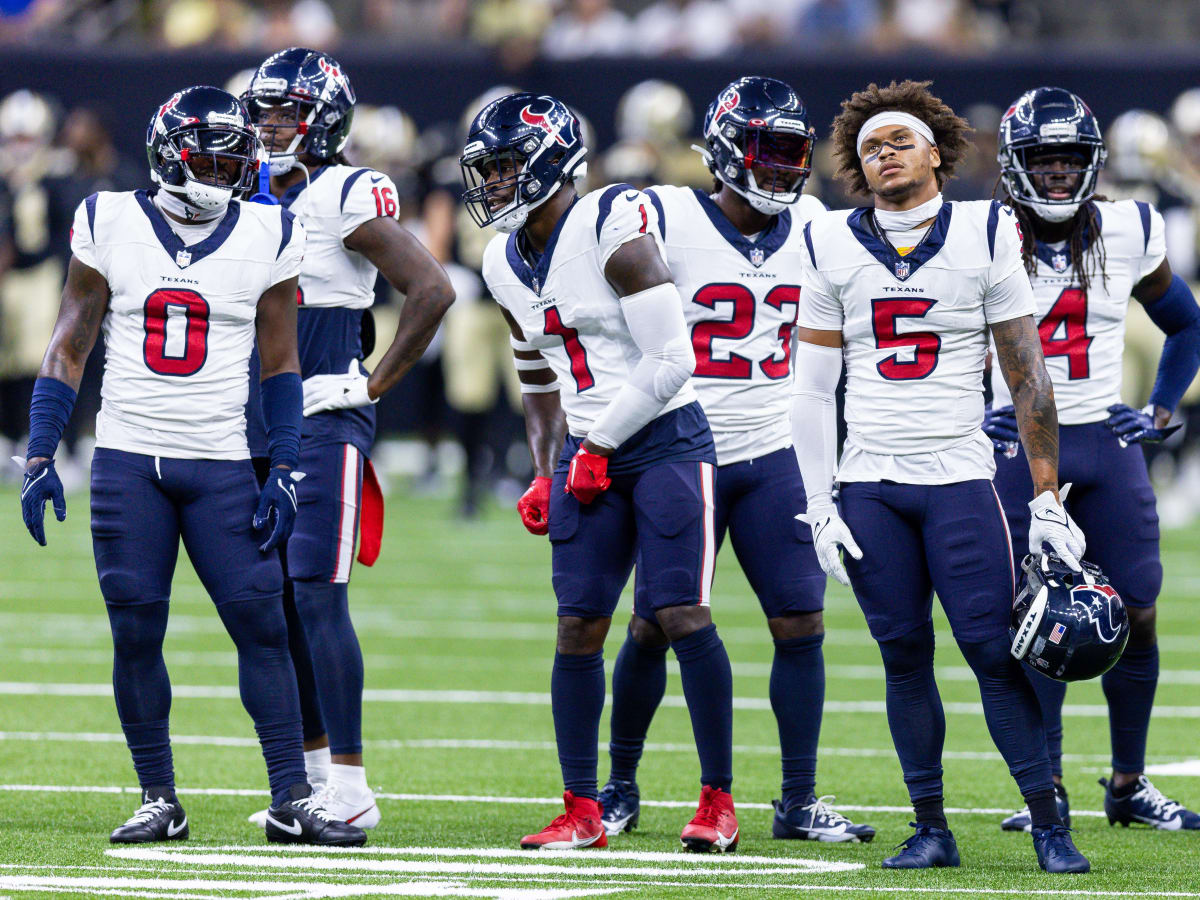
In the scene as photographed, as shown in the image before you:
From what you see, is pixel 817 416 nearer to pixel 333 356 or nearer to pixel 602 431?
pixel 602 431

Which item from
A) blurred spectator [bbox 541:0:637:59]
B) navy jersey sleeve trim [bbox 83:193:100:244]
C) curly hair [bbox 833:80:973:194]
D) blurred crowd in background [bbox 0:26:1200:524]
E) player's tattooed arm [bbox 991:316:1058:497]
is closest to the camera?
player's tattooed arm [bbox 991:316:1058:497]

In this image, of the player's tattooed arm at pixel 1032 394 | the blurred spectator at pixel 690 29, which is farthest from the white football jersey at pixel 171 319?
the blurred spectator at pixel 690 29

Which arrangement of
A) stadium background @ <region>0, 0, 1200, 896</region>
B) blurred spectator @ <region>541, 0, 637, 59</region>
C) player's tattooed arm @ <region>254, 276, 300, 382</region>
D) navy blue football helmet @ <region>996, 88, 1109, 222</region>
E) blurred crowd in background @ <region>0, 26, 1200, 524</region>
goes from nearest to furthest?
1. player's tattooed arm @ <region>254, 276, 300, 382</region>
2. navy blue football helmet @ <region>996, 88, 1109, 222</region>
3. stadium background @ <region>0, 0, 1200, 896</region>
4. blurred crowd in background @ <region>0, 26, 1200, 524</region>
5. blurred spectator @ <region>541, 0, 637, 59</region>

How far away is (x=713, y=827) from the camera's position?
5543 mm

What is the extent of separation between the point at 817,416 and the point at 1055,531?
674 mm

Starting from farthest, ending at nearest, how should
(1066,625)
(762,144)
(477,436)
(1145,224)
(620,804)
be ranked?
1. (477,436)
2. (1145,224)
3. (620,804)
4. (762,144)
5. (1066,625)

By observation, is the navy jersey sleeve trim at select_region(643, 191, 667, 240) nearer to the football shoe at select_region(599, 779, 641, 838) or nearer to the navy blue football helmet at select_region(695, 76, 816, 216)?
the navy blue football helmet at select_region(695, 76, 816, 216)

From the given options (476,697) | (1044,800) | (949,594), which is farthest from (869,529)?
(476,697)

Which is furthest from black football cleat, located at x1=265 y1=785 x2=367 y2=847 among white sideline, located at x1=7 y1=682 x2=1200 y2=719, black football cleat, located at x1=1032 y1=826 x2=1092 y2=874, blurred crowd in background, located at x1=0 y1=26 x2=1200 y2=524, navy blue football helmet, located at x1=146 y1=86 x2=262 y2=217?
blurred crowd in background, located at x1=0 y1=26 x2=1200 y2=524

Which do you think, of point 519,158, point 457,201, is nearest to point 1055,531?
point 519,158

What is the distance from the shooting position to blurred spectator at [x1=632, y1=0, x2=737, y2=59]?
18891 millimetres

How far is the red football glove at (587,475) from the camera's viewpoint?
18.2 feet

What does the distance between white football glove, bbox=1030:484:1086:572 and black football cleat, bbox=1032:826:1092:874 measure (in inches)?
24.9

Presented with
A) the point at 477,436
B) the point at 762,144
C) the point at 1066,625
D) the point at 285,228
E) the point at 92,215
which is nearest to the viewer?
the point at 1066,625
